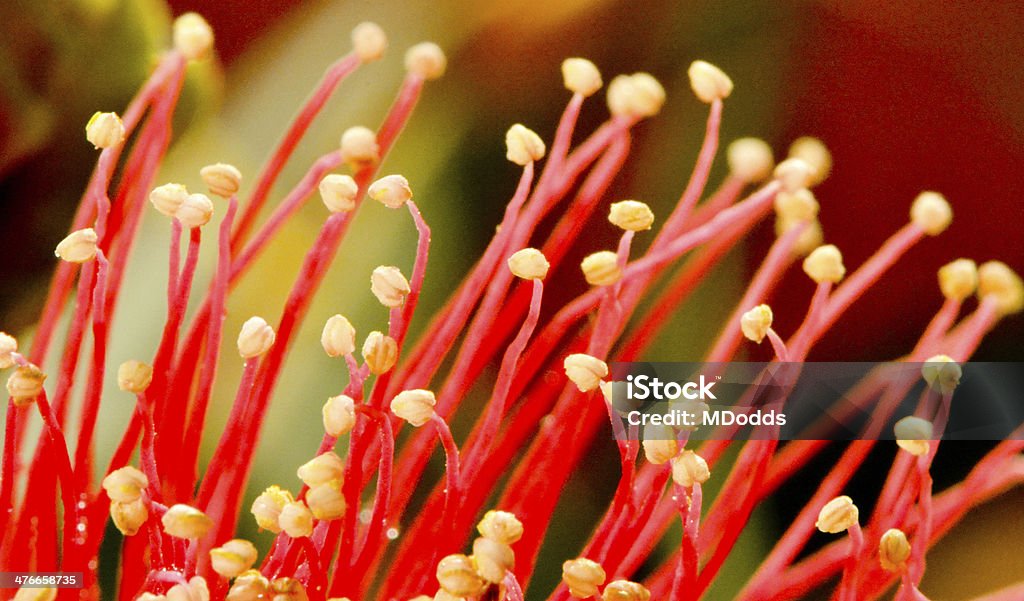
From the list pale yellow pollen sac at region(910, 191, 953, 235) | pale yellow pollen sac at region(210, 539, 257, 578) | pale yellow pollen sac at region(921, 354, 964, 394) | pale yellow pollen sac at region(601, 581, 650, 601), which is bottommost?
pale yellow pollen sac at region(210, 539, 257, 578)

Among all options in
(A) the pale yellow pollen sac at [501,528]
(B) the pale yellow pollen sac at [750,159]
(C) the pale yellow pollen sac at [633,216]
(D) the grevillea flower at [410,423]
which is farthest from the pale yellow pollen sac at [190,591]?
(B) the pale yellow pollen sac at [750,159]

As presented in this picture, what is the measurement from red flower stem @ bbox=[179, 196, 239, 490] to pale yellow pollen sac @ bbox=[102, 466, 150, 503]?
1.6 inches

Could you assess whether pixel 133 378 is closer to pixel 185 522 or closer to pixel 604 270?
pixel 185 522

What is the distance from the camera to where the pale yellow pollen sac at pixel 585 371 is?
444 millimetres

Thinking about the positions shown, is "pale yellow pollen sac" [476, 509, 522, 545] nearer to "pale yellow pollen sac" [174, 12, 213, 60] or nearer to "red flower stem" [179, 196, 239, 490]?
"red flower stem" [179, 196, 239, 490]

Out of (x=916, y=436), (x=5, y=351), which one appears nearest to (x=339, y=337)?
(x=5, y=351)

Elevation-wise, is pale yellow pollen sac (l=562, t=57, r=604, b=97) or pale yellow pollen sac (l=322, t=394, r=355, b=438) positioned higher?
pale yellow pollen sac (l=562, t=57, r=604, b=97)

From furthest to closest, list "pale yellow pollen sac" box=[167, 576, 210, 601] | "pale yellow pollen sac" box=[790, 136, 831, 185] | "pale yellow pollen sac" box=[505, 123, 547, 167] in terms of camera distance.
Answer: "pale yellow pollen sac" box=[790, 136, 831, 185]
"pale yellow pollen sac" box=[505, 123, 547, 167]
"pale yellow pollen sac" box=[167, 576, 210, 601]

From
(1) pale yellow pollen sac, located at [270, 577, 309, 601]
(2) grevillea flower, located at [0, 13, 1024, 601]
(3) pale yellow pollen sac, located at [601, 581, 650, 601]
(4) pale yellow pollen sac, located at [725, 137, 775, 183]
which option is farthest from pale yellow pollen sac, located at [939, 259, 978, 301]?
(1) pale yellow pollen sac, located at [270, 577, 309, 601]

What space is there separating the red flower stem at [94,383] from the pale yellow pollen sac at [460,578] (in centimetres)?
15

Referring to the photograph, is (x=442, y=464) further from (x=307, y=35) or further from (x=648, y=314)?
(x=307, y=35)

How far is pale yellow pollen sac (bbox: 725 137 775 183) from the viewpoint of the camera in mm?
591

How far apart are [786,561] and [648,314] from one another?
16 cm

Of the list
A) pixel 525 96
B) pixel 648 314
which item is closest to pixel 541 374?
pixel 648 314
